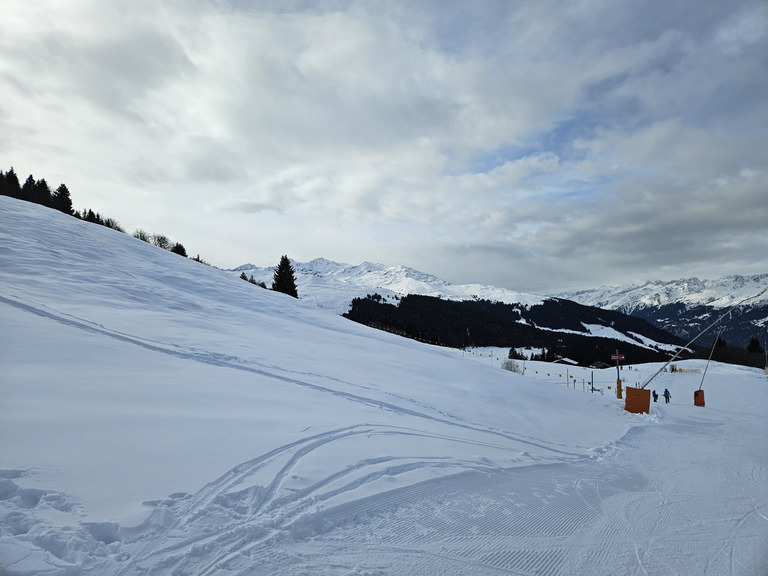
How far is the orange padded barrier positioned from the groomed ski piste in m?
2.67

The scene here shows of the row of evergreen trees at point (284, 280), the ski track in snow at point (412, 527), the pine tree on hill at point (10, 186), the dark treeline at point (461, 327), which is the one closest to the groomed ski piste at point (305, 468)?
the ski track in snow at point (412, 527)

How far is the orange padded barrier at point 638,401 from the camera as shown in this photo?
17.1 meters

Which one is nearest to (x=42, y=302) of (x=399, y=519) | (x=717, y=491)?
(x=399, y=519)

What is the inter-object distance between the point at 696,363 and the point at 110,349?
7744cm

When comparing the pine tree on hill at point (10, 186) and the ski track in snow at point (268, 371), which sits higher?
the pine tree on hill at point (10, 186)

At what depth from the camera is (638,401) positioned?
1722 cm

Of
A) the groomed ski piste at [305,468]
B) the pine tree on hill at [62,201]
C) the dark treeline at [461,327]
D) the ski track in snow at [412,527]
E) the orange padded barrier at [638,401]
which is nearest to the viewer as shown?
the ski track in snow at [412,527]

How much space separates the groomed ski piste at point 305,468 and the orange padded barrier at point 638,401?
2671 millimetres

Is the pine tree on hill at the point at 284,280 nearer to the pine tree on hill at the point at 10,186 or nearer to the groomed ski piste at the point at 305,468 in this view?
the pine tree on hill at the point at 10,186

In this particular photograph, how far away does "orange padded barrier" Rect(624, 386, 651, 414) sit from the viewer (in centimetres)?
1708

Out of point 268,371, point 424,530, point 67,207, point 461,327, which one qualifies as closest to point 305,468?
point 424,530

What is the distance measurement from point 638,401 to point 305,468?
1731 cm

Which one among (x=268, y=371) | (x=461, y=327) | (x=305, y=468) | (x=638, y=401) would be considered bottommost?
(x=305, y=468)

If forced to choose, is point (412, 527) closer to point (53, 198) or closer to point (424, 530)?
point (424, 530)
